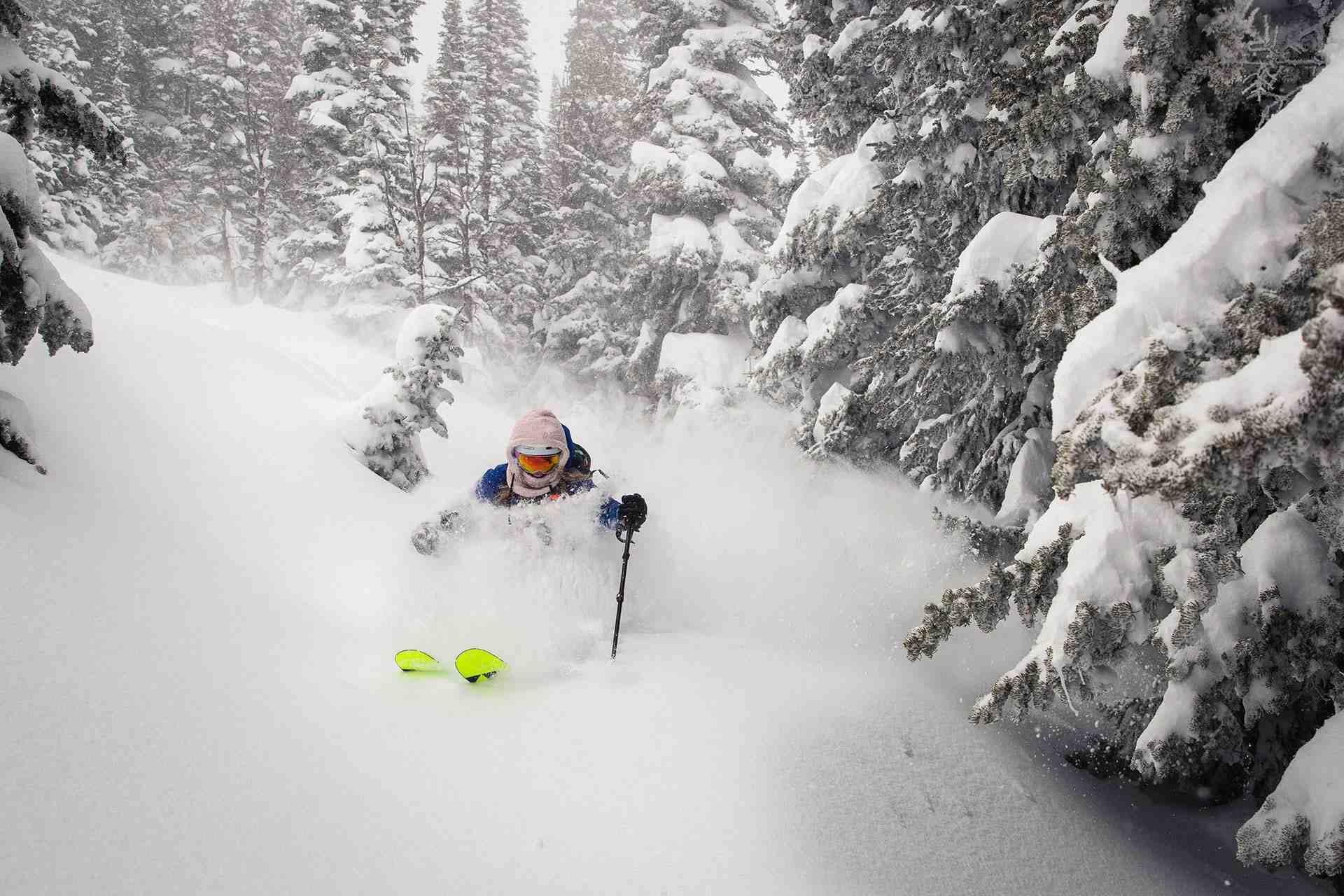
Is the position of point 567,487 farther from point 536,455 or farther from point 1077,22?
point 1077,22

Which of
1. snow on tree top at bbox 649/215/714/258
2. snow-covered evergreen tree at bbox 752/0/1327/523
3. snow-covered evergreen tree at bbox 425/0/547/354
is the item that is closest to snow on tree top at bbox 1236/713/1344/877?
snow-covered evergreen tree at bbox 752/0/1327/523

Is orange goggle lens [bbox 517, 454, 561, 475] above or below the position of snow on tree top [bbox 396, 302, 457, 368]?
above

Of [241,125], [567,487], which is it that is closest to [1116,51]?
[567,487]

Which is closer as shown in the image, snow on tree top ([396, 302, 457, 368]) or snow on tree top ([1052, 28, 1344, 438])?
snow on tree top ([1052, 28, 1344, 438])

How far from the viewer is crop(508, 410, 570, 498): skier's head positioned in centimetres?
608

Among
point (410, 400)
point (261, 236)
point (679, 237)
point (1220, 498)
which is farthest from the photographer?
point (261, 236)

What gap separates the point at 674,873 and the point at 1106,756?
3627 mm

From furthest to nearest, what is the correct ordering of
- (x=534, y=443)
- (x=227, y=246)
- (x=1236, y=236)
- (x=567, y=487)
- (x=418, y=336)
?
(x=227, y=246), (x=418, y=336), (x=567, y=487), (x=534, y=443), (x=1236, y=236)

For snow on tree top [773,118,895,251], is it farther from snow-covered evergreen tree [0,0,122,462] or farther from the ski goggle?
snow-covered evergreen tree [0,0,122,462]

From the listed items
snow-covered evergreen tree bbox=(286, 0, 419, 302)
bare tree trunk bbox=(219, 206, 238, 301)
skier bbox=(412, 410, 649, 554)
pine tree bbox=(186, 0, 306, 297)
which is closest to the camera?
skier bbox=(412, 410, 649, 554)

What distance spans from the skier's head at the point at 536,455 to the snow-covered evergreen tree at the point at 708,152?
11.5m

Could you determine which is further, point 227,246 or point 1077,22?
point 227,246

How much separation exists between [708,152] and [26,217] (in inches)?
628

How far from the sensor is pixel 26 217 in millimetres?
3959
